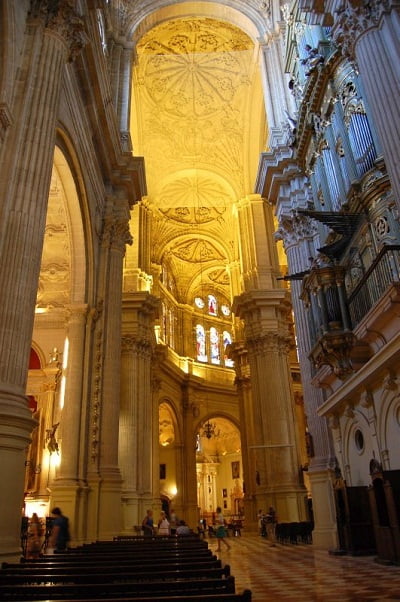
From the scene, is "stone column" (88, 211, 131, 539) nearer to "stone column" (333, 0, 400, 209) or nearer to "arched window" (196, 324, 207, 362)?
"stone column" (333, 0, 400, 209)

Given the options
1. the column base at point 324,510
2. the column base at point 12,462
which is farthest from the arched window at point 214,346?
the column base at point 12,462

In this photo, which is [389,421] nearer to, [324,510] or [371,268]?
[371,268]

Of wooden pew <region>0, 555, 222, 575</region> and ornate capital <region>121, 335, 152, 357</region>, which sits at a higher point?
ornate capital <region>121, 335, 152, 357</region>

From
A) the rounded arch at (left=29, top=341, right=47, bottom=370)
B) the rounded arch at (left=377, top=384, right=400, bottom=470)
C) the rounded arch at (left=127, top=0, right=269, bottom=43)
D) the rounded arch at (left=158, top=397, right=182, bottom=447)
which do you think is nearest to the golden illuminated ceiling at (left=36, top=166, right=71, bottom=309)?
the rounded arch at (left=29, top=341, right=47, bottom=370)

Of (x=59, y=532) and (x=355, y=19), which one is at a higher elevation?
(x=355, y=19)

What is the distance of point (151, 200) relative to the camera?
2439cm

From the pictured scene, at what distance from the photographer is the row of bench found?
9.67 ft

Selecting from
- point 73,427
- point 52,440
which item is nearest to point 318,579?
point 73,427

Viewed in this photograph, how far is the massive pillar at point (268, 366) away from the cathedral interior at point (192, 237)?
0.08 meters

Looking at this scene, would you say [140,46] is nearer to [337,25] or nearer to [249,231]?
[249,231]

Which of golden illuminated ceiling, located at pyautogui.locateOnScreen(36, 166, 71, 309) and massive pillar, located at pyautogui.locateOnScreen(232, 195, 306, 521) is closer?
golden illuminated ceiling, located at pyautogui.locateOnScreen(36, 166, 71, 309)

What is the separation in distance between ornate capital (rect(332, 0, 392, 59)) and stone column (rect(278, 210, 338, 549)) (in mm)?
5317

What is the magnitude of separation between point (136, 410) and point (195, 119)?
13.8 metres

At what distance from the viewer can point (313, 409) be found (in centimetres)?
1223
